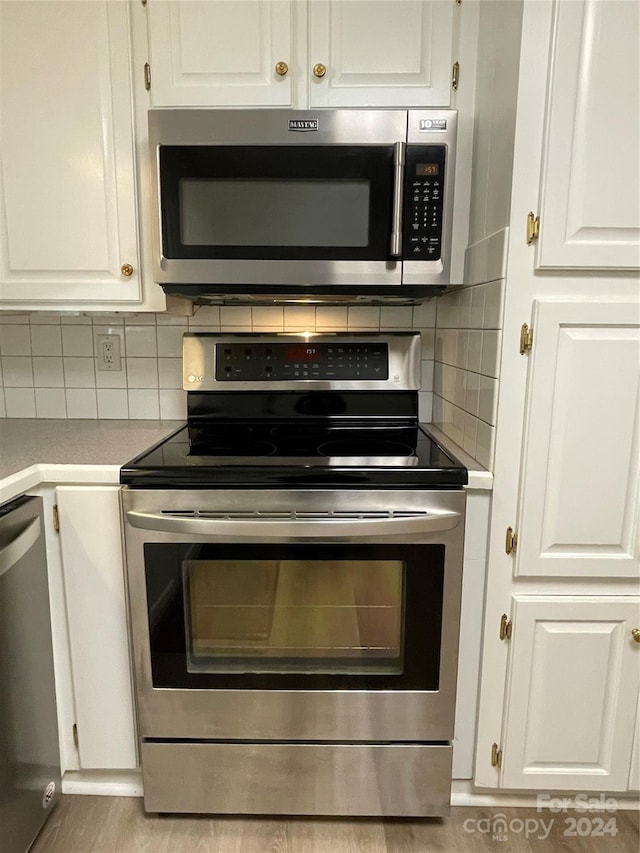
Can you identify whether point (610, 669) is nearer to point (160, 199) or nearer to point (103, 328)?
point (160, 199)

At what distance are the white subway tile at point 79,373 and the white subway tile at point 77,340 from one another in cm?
2

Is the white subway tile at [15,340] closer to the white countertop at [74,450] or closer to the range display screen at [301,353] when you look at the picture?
the white countertop at [74,450]

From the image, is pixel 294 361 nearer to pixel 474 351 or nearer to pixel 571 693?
pixel 474 351

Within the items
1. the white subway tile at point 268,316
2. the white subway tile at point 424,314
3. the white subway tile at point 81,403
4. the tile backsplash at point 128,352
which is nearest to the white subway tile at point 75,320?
the tile backsplash at point 128,352

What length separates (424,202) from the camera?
1.31 metres

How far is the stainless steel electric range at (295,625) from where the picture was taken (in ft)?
3.87

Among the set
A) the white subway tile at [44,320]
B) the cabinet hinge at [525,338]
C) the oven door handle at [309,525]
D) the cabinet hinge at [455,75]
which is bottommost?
the oven door handle at [309,525]

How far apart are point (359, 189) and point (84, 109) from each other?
28.7 inches

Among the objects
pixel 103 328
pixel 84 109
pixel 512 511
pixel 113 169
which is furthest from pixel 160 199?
pixel 512 511

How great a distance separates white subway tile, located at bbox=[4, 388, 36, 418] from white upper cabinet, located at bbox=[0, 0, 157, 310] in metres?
0.41

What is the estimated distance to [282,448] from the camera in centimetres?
139

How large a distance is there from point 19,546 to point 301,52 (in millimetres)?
1323

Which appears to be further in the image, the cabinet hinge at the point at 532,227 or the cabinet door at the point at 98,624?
the cabinet door at the point at 98,624

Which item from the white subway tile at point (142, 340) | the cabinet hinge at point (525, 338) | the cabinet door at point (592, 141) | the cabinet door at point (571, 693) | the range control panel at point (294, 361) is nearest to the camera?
the cabinet door at point (592, 141)
